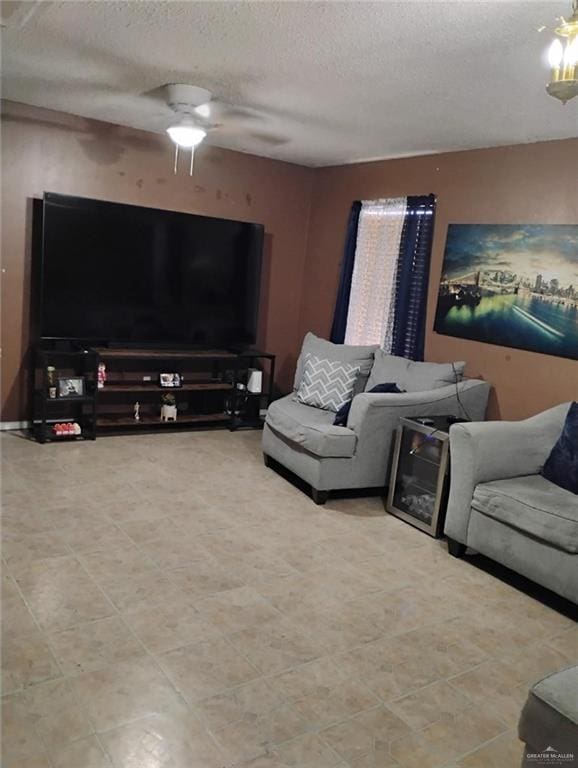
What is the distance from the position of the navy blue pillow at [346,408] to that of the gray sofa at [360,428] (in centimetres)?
6

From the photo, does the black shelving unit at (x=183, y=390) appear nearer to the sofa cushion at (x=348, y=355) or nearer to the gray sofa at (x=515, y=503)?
the sofa cushion at (x=348, y=355)

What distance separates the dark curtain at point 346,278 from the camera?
216 inches

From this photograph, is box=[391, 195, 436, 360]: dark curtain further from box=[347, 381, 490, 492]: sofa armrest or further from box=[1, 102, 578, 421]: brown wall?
box=[347, 381, 490, 492]: sofa armrest

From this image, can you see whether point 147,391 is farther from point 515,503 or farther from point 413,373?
point 515,503

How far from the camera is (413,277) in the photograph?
4906 mm

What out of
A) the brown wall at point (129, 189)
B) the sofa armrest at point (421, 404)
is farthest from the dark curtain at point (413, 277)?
the brown wall at point (129, 189)

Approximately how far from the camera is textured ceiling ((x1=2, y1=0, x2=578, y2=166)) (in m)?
2.45

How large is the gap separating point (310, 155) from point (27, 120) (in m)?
2.21

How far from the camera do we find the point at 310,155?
5379 millimetres

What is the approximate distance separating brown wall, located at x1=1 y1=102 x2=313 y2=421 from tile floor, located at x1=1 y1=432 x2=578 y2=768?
150cm

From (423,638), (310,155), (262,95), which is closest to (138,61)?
(262,95)

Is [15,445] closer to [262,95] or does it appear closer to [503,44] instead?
[262,95]

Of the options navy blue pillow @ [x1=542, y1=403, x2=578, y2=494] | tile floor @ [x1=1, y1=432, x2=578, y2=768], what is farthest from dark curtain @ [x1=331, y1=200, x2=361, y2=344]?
navy blue pillow @ [x1=542, y1=403, x2=578, y2=494]

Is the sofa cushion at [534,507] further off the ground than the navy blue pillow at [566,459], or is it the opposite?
Answer: the navy blue pillow at [566,459]
